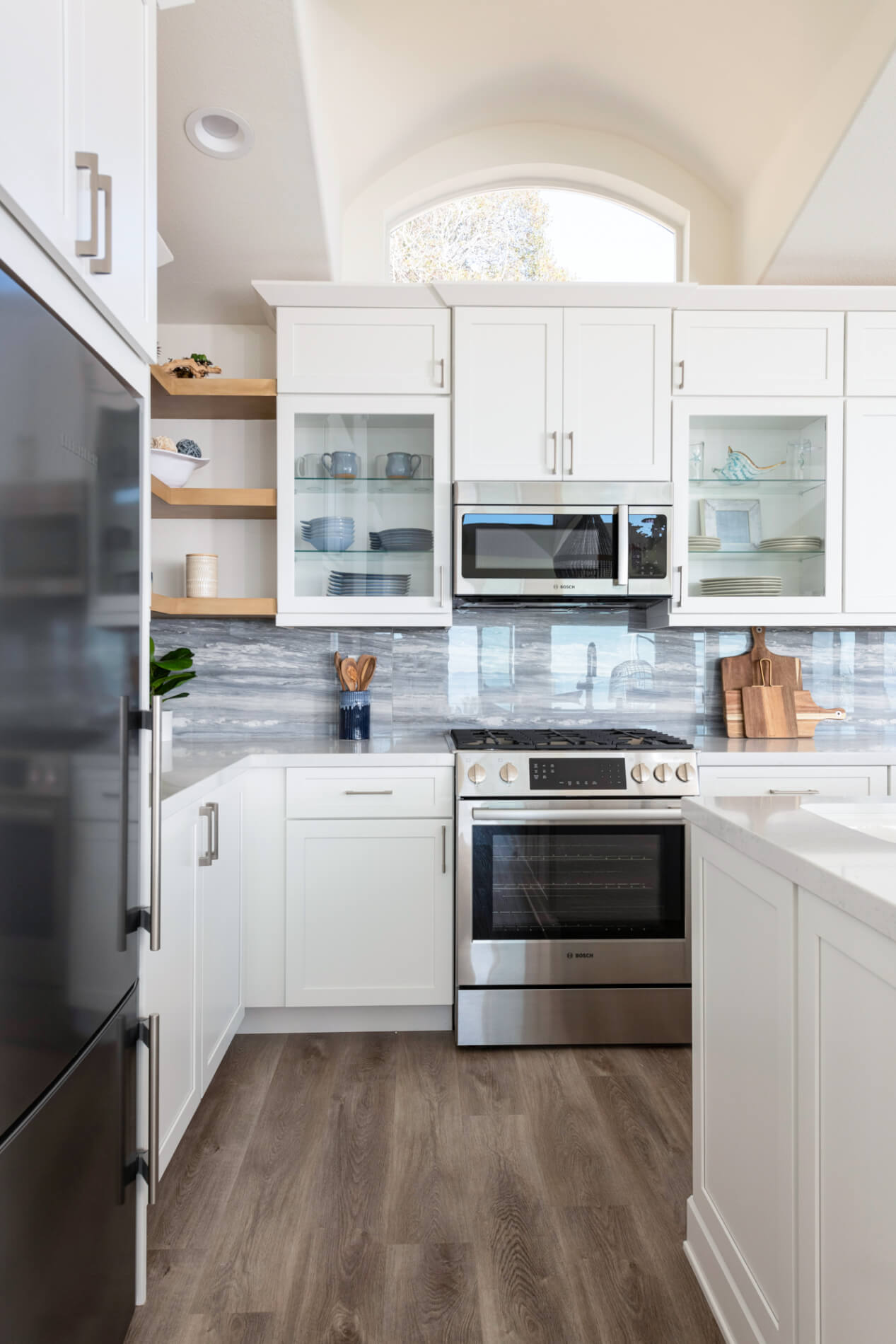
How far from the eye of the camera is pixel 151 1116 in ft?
4.58

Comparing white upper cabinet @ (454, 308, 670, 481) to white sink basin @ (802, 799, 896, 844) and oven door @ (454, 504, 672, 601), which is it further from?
white sink basin @ (802, 799, 896, 844)

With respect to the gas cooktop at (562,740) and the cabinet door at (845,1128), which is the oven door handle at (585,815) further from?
the cabinet door at (845,1128)

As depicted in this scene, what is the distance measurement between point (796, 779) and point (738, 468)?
1.10 metres

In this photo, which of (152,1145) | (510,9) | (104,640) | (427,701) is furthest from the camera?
(427,701)

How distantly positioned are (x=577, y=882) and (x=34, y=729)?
193 cm

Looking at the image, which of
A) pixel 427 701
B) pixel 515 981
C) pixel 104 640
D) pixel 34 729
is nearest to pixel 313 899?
pixel 515 981

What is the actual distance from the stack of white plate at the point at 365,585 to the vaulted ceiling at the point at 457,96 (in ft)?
3.34

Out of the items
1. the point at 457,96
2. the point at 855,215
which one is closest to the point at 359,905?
the point at 855,215

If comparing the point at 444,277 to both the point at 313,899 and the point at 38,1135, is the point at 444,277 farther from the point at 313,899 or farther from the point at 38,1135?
the point at 38,1135

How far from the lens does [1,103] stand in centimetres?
90

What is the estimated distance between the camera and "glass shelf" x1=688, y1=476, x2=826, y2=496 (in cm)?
295

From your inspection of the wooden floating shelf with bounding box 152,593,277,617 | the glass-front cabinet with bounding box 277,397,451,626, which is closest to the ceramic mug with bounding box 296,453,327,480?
the glass-front cabinet with bounding box 277,397,451,626

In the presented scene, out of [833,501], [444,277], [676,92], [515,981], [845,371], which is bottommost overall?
[515,981]

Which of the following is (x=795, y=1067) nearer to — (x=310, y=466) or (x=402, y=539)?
(x=402, y=539)
